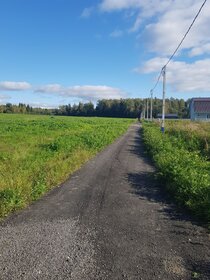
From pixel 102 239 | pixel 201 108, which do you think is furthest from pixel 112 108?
pixel 102 239

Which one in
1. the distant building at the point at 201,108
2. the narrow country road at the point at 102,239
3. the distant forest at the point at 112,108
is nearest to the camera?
the narrow country road at the point at 102,239

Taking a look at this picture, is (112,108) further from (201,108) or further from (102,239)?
(102,239)

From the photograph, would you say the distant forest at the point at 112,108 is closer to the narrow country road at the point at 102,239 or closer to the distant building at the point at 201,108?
the distant building at the point at 201,108

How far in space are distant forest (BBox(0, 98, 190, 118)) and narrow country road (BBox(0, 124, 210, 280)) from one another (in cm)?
13521

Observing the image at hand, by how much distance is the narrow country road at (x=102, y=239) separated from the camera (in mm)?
4480

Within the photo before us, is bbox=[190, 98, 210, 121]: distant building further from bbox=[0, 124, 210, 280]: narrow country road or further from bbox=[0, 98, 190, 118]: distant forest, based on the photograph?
bbox=[0, 124, 210, 280]: narrow country road

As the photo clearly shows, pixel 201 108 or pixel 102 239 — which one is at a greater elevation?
→ pixel 201 108

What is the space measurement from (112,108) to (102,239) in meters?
160

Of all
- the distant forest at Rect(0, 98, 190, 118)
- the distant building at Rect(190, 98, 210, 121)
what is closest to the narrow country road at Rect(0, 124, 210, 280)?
the distant building at Rect(190, 98, 210, 121)

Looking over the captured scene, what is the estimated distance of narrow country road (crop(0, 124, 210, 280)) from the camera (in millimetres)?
4480

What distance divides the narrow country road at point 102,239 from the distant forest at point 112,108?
444 ft

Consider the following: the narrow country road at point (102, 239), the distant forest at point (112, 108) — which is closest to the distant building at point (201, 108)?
the distant forest at point (112, 108)

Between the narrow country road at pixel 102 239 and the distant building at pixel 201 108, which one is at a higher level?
the distant building at pixel 201 108

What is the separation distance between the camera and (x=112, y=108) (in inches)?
6467
